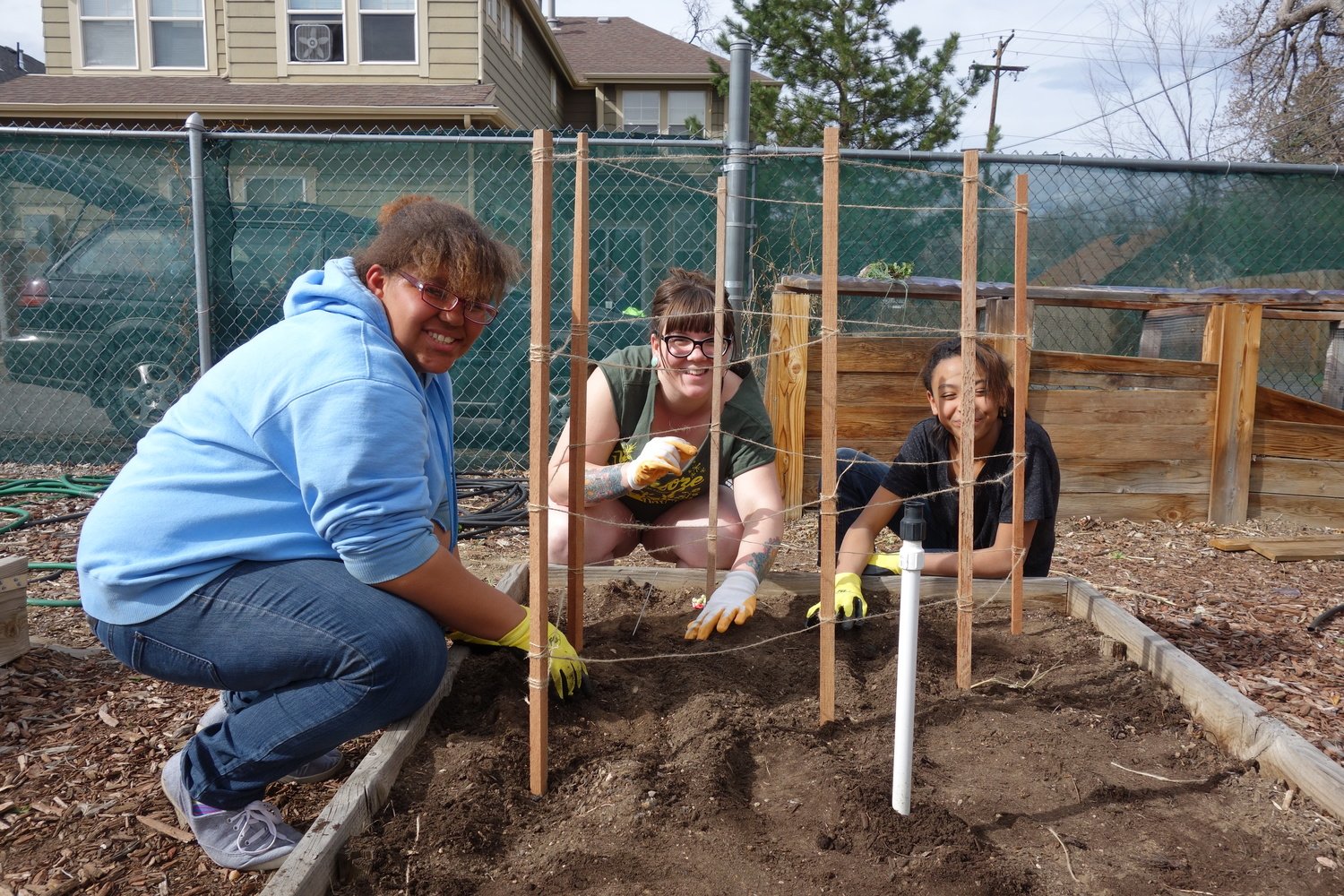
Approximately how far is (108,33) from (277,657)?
42.2 feet

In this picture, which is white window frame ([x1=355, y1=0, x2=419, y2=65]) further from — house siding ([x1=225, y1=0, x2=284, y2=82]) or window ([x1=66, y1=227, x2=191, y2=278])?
window ([x1=66, y1=227, x2=191, y2=278])

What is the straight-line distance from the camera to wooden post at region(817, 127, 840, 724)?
78.0 inches

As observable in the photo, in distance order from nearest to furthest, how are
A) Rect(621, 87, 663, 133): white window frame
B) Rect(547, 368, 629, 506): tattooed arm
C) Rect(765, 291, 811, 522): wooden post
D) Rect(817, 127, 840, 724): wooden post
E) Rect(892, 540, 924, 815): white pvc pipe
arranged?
1. Rect(892, 540, 924, 815): white pvc pipe
2. Rect(817, 127, 840, 724): wooden post
3. Rect(547, 368, 629, 506): tattooed arm
4. Rect(765, 291, 811, 522): wooden post
5. Rect(621, 87, 663, 133): white window frame

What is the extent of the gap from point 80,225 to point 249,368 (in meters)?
4.61

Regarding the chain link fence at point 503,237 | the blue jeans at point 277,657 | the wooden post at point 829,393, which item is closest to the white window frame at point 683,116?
the chain link fence at point 503,237

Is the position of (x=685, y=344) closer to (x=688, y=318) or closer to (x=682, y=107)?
(x=688, y=318)

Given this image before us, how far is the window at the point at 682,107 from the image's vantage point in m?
18.5

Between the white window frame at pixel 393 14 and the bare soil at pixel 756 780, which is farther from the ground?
the white window frame at pixel 393 14

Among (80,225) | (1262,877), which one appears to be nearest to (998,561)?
(1262,877)

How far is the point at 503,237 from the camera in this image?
535 centimetres

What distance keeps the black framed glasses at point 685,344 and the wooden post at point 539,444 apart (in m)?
0.95

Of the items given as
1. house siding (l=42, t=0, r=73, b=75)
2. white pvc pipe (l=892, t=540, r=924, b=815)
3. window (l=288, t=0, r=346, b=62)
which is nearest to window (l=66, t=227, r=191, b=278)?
white pvc pipe (l=892, t=540, r=924, b=815)

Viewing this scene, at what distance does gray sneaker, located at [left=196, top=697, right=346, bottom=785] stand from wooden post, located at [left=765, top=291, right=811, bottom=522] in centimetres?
266

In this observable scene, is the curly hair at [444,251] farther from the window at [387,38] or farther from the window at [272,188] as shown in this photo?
the window at [387,38]
